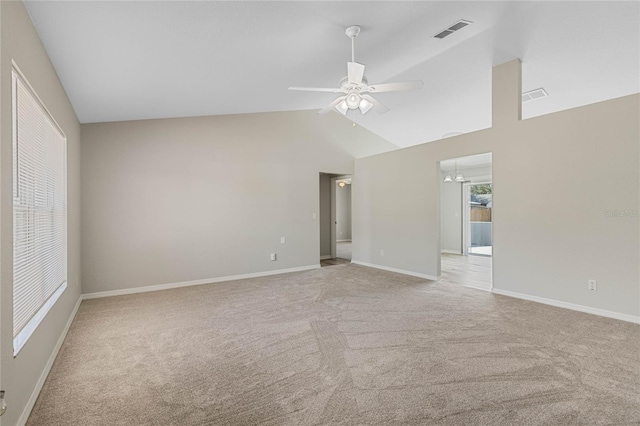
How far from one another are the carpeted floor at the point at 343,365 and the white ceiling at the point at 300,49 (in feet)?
8.46

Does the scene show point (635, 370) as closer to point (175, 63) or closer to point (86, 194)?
point (175, 63)

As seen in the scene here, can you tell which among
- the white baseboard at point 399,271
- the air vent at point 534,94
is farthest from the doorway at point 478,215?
the air vent at point 534,94

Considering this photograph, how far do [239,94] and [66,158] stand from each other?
2.17 m

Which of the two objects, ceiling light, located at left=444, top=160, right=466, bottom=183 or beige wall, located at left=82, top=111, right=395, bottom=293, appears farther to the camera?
ceiling light, located at left=444, top=160, right=466, bottom=183

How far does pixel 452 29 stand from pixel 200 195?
430 cm

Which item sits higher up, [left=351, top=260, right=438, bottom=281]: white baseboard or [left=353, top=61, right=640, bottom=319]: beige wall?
[left=353, top=61, right=640, bottom=319]: beige wall

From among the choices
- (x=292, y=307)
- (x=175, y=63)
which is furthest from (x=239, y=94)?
(x=292, y=307)

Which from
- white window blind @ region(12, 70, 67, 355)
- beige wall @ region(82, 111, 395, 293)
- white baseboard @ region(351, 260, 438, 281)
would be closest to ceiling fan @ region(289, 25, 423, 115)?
white window blind @ region(12, 70, 67, 355)

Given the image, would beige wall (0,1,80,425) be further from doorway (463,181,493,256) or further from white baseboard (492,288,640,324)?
doorway (463,181,493,256)

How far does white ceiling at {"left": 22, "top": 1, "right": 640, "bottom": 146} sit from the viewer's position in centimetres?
245

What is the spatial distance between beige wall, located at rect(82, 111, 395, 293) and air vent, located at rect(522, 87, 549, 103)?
3579mm

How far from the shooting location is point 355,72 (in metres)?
3.01

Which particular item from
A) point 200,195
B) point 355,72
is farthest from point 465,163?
point 200,195

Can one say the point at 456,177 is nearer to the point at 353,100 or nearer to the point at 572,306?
the point at 572,306
